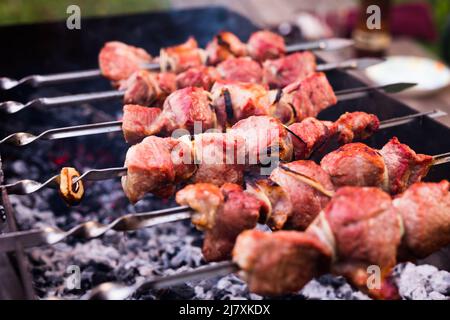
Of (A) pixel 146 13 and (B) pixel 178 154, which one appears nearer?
(B) pixel 178 154

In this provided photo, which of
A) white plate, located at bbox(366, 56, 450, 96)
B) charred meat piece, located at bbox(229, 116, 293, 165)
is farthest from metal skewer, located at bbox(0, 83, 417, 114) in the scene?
white plate, located at bbox(366, 56, 450, 96)

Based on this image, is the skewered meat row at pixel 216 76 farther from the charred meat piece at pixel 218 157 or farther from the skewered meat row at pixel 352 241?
the skewered meat row at pixel 352 241

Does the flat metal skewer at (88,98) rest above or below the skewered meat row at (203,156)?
above

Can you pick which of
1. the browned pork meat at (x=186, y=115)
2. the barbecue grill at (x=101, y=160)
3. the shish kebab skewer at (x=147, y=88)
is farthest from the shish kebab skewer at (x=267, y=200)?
the shish kebab skewer at (x=147, y=88)

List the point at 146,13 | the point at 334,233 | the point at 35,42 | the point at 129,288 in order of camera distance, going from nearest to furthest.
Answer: the point at 129,288 → the point at 334,233 → the point at 35,42 → the point at 146,13

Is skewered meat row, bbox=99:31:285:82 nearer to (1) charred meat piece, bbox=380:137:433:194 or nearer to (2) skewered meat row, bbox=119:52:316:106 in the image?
(2) skewered meat row, bbox=119:52:316:106
